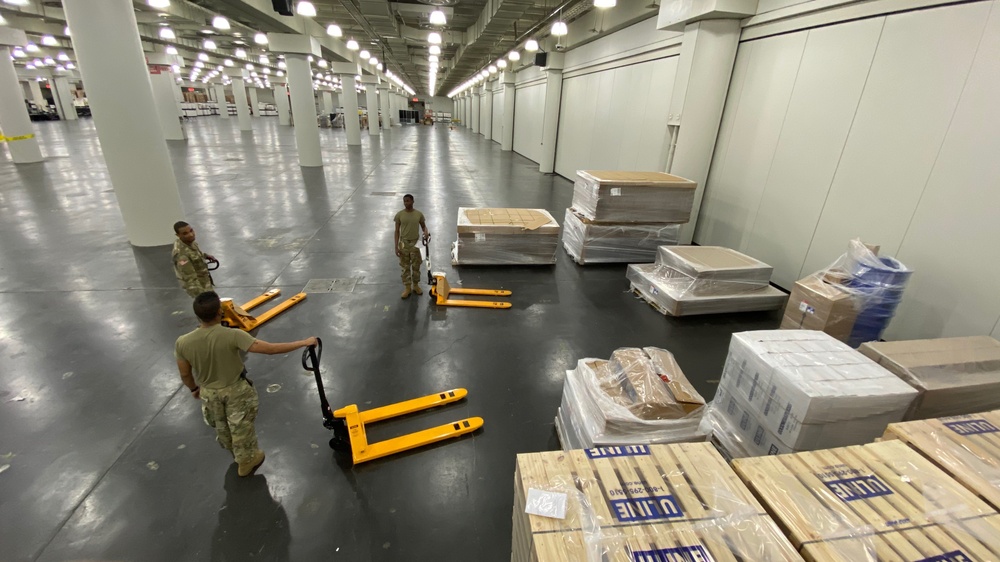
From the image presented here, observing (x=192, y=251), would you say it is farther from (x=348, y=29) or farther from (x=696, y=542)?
(x=348, y=29)

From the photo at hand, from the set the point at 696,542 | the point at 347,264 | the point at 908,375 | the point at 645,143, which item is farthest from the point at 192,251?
the point at 645,143

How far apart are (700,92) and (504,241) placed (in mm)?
4283

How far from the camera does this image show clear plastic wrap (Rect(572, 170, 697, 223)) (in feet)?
22.9

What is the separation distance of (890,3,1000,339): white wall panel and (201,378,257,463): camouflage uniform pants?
6.67m

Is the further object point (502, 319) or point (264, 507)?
point (502, 319)

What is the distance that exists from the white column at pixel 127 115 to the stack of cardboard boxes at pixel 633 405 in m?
8.27

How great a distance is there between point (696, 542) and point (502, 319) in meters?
4.07

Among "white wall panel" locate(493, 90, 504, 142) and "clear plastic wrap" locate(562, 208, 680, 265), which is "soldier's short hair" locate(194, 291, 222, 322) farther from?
"white wall panel" locate(493, 90, 504, 142)

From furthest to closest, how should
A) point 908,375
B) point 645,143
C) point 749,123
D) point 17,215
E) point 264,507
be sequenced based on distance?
point 645,143
point 17,215
point 749,123
point 908,375
point 264,507

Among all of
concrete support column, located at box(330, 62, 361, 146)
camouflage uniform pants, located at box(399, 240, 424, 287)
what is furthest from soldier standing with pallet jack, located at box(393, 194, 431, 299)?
concrete support column, located at box(330, 62, 361, 146)

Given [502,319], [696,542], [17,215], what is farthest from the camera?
[17,215]

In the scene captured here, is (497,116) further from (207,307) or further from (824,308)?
(207,307)

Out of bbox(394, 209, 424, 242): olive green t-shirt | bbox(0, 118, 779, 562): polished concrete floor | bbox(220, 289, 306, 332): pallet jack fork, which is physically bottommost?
bbox(0, 118, 779, 562): polished concrete floor

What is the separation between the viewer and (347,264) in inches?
287
